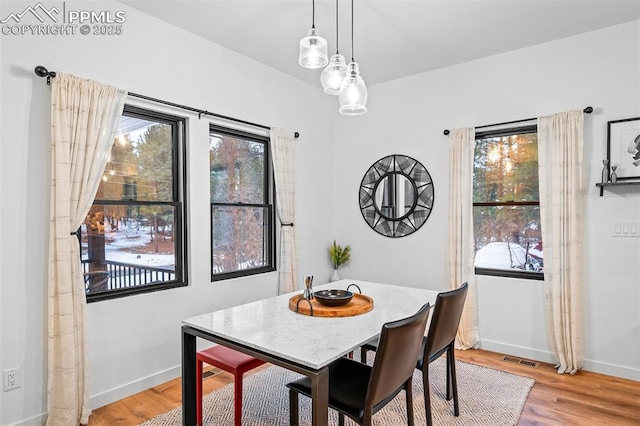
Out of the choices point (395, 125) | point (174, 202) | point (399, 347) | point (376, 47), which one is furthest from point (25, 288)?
point (395, 125)

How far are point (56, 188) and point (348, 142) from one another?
312 cm

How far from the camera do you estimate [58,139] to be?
7.54 ft

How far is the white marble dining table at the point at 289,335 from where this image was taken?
1524 mm

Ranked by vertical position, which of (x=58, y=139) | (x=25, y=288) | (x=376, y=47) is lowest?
(x=25, y=288)

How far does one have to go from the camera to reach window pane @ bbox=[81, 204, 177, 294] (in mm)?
2637

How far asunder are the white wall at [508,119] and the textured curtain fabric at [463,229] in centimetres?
11

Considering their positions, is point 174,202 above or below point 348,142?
below

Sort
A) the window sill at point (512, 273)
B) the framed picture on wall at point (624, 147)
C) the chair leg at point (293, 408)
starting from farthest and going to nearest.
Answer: the window sill at point (512, 273) < the framed picture on wall at point (624, 147) < the chair leg at point (293, 408)

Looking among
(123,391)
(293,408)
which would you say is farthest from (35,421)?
(293,408)

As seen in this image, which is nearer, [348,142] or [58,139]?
[58,139]

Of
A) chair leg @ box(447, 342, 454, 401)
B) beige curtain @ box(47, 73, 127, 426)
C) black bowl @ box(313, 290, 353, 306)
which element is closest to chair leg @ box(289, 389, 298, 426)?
black bowl @ box(313, 290, 353, 306)

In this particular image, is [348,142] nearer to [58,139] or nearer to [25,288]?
[58,139]

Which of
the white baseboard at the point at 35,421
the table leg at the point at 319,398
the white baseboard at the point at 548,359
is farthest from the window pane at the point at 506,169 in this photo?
the white baseboard at the point at 35,421

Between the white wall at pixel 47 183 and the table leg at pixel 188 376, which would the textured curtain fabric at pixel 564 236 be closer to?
the white wall at pixel 47 183
